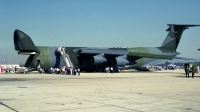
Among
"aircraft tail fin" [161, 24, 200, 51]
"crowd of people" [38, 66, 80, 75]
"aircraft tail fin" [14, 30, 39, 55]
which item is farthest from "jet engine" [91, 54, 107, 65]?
"aircraft tail fin" [161, 24, 200, 51]

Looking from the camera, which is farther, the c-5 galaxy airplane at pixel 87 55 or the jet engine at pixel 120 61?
the jet engine at pixel 120 61

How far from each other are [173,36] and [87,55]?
17.3 m

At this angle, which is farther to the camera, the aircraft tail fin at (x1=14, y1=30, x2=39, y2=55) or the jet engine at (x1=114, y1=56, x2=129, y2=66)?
the jet engine at (x1=114, y1=56, x2=129, y2=66)

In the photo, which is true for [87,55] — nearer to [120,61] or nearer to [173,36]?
[120,61]

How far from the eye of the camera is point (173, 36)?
2130 inches

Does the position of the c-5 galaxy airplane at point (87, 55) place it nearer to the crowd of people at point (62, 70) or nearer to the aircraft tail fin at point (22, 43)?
the aircraft tail fin at point (22, 43)

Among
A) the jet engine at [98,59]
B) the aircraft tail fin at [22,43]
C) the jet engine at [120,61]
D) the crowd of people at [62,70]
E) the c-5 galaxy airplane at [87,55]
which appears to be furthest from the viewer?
the jet engine at [120,61]

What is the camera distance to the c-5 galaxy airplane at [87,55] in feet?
140

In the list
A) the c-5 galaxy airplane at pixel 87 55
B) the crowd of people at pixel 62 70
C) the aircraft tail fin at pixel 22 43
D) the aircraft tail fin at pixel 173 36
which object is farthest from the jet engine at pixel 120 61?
the aircraft tail fin at pixel 22 43

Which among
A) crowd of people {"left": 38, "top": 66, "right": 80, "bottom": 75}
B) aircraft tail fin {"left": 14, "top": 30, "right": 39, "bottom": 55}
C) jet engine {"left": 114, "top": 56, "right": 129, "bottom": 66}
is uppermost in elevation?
aircraft tail fin {"left": 14, "top": 30, "right": 39, "bottom": 55}

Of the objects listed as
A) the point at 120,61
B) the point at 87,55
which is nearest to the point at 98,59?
the point at 87,55

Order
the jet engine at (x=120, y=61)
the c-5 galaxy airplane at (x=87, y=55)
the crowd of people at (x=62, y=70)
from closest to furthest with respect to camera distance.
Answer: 1. the crowd of people at (x=62, y=70)
2. the c-5 galaxy airplane at (x=87, y=55)
3. the jet engine at (x=120, y=61)

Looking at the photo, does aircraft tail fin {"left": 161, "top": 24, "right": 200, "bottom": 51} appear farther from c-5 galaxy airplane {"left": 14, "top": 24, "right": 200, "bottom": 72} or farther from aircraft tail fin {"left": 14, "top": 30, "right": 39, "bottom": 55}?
aircraft tail fin {"left": 14, "top": 30, "right": 39, "bottom": 55}

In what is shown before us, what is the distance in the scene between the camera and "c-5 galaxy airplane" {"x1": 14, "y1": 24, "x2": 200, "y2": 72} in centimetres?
4259
